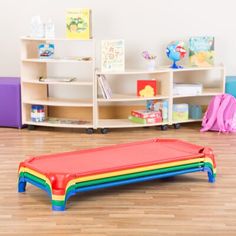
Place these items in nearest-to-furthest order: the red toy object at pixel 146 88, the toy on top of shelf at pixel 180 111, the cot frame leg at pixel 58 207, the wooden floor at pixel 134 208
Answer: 1. the wooden floor at pixel 134 208
2. the cot frame leg at pixel 58 207
3. the red toy object at pixel 146 88
4. the toy on top of shelf at pixel 180 111

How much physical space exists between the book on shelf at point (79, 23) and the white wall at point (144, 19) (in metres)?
0.46

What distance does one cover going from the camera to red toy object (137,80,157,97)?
571 centimetres

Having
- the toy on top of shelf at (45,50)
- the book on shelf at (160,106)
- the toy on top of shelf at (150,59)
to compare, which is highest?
the toy on top of shelf at (45,50)

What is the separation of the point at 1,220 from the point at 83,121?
254 centimetres

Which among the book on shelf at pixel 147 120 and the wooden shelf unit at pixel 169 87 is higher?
the wooden shelf unit at pixel 169 87

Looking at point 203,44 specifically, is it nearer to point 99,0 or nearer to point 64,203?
point 99,0

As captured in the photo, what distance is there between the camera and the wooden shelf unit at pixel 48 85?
5.61 metres

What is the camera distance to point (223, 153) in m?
4.82

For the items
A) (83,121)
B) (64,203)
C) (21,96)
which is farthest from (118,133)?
(64,203)

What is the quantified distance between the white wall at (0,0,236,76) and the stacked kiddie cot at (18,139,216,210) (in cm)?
195

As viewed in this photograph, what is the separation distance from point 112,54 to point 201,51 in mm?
912

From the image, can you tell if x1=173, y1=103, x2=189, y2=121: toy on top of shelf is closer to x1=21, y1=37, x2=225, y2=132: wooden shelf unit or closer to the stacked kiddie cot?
x1=21, y1=37, x2=225, y2=132: wooden shelf unit

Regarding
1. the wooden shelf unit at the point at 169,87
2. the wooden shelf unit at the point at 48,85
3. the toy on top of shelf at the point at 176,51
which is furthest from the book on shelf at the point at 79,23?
the toy on top of shelf at the point at 176,51

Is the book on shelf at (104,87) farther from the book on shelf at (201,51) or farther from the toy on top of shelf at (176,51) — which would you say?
the book on shelf at (201,51)
